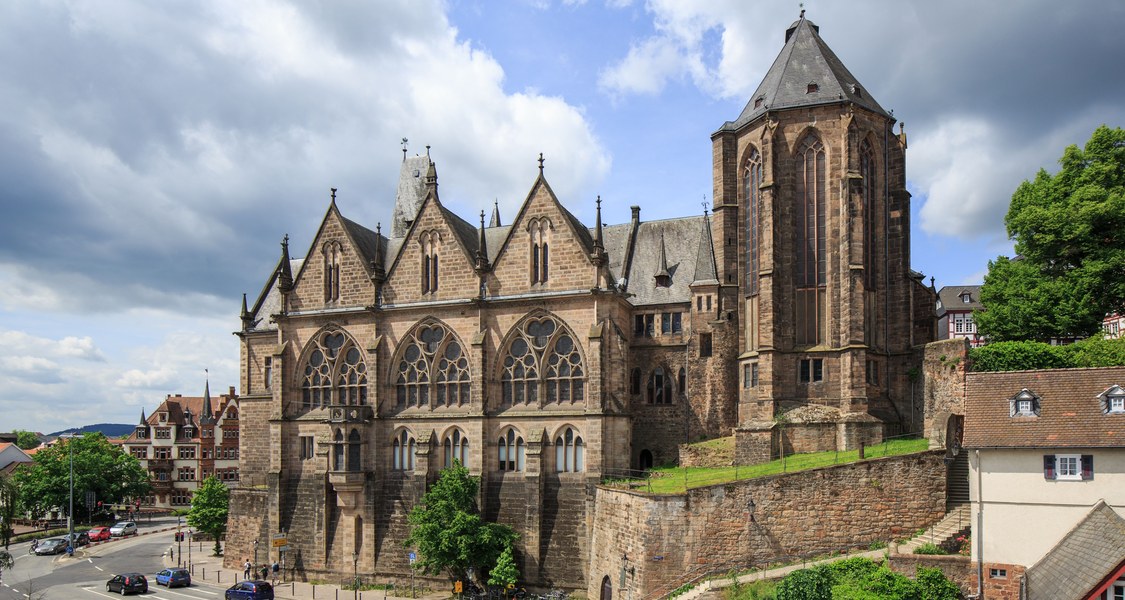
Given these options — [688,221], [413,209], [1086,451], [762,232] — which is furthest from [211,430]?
[1086,451]

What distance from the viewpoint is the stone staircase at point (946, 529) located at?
99.3ft

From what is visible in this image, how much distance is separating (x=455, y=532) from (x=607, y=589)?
821cm

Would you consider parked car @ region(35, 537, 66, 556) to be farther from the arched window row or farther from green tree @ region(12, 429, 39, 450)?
green tree @ region(12, 429, 39, 450)

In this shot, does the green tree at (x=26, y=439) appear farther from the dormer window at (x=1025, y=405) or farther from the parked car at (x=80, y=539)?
the dormer window at (x=1025, y=405)

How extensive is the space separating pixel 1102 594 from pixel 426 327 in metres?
34.9

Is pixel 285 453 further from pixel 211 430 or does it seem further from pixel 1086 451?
pixel 211 430

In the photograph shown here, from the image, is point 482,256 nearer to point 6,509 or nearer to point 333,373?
point 333,373

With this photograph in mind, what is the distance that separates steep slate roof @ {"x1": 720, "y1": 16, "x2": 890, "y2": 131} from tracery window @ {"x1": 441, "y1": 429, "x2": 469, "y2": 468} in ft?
78.0

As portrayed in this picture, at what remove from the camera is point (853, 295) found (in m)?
42.5

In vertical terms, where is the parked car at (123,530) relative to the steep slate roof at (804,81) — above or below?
below

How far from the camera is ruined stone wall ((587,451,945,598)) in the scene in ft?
105

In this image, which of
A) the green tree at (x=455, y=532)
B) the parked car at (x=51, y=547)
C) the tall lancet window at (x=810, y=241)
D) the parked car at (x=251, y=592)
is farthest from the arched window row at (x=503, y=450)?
the parked car at (x=51, y=547)

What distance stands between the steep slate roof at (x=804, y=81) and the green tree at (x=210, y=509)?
145 feet

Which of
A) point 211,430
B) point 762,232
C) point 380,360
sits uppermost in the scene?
point 762,232
